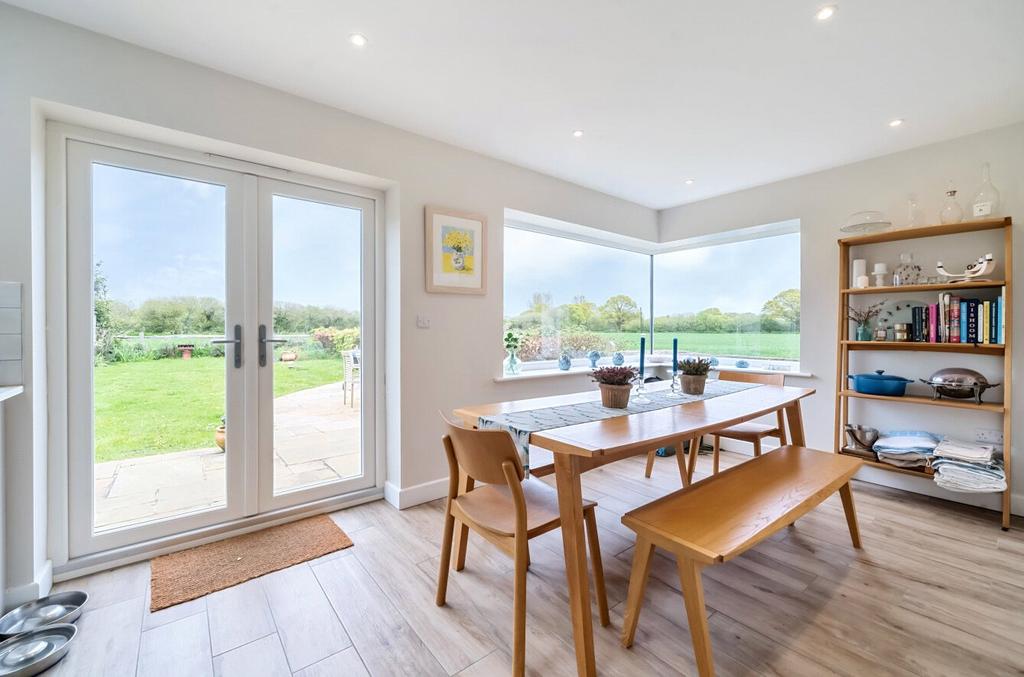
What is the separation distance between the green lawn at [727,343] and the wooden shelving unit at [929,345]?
Answer: 21.5 inches

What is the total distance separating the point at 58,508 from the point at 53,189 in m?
1.45

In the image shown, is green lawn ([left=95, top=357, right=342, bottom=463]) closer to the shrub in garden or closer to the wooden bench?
the shrub in garden

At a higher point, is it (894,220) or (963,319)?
(894,220)

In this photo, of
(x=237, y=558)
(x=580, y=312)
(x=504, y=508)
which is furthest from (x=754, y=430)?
(x=237, y=558)

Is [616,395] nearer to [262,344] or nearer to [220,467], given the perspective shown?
[262,344]

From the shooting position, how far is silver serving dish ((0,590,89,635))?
156 cm

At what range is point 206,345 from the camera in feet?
7.43

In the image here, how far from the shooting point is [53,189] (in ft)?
6.12

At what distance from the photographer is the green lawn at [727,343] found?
3.83 m

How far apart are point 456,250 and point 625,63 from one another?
151 cm

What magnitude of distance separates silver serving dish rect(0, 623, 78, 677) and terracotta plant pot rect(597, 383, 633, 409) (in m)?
2.28

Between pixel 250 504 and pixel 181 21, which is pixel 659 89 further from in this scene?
pixel 250 504

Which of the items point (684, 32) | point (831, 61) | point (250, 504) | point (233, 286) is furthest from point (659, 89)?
point (250, 504)

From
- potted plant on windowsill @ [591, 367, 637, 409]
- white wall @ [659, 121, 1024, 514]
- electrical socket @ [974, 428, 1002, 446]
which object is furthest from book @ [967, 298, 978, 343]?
potted plant on windowsill @ [591, 367, 637, 409]
